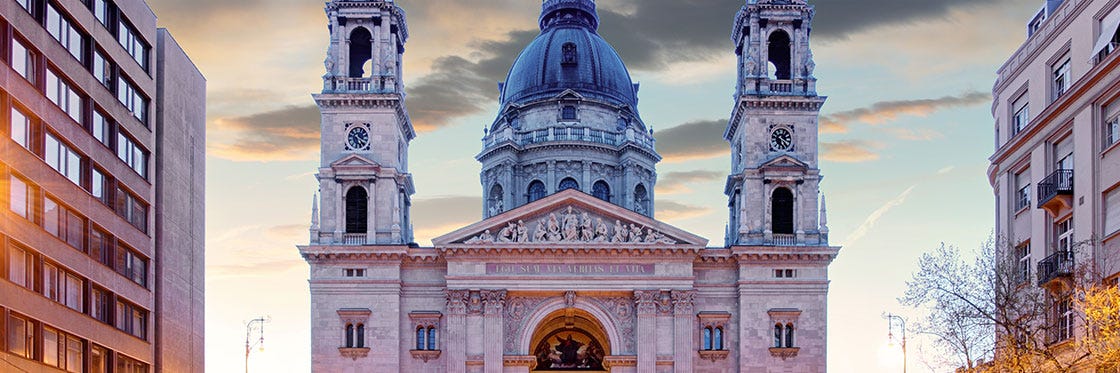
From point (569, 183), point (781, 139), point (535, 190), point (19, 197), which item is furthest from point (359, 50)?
point (19, 197)

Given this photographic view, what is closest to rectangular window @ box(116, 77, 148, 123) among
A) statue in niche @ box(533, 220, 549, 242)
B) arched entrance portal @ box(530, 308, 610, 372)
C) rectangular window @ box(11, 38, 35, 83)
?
rectangular window @ box(11, 38, 35, 83)

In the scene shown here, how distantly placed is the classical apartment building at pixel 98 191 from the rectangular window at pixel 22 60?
6 cm

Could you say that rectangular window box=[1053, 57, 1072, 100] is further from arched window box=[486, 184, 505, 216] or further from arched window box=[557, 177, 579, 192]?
arched window box=[486, 184, 505, 216]

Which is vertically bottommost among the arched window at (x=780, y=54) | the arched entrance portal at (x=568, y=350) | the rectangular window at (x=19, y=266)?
the arched entrance portal at (x=568, y=350)

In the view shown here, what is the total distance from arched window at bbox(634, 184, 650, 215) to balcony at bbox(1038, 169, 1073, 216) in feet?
199

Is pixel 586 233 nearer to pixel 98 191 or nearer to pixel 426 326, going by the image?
pixel 426 326

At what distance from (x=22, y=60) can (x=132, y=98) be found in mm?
12604

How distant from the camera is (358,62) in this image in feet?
286

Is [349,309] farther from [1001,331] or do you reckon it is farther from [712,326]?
[1001,331]

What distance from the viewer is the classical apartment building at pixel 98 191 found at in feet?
148

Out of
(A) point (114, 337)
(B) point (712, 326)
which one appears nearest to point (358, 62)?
(B) point (712, 326)

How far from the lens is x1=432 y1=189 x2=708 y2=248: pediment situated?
3236 inches

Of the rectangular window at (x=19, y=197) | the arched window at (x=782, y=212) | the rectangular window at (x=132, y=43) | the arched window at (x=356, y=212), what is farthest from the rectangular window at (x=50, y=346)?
the arched window at (x=782, y=212)

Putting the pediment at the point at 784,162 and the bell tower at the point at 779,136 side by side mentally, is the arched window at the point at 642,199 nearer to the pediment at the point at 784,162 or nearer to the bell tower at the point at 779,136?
the bell tower at the point at 779,136
